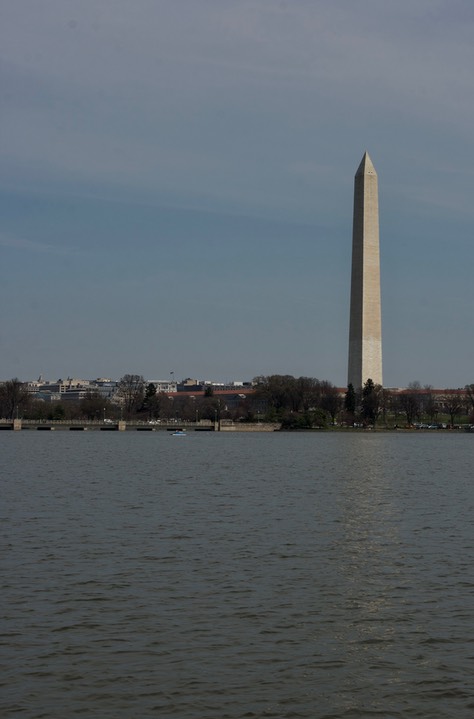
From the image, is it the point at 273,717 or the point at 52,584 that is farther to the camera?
the point at 52,584

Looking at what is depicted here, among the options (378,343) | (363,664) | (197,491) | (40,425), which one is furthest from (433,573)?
(40,425)

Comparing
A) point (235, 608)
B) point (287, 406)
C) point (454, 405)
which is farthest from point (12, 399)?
point (235, 608)

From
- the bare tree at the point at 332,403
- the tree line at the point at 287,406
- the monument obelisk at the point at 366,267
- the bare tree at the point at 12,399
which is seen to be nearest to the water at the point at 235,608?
the monument obelisk at the point at 366,267

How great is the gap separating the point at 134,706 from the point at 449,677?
2.82m

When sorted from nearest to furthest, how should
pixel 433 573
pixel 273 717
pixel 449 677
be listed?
pixel 273 717 < pixel 449 677 < pixel 433 573

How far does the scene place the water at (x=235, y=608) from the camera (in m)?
8.66

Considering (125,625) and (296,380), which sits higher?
(296,380)

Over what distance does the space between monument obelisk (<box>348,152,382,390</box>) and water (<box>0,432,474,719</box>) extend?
209 feet

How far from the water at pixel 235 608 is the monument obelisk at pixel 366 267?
6357 centimetres

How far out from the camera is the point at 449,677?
9.20 meters

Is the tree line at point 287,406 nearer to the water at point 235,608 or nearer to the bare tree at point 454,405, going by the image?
the bare tree at point 454,405

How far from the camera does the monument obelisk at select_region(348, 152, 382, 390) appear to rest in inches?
3391

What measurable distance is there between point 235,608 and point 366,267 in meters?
76.2

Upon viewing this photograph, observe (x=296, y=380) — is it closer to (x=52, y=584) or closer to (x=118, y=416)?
(x=118, y=416)
